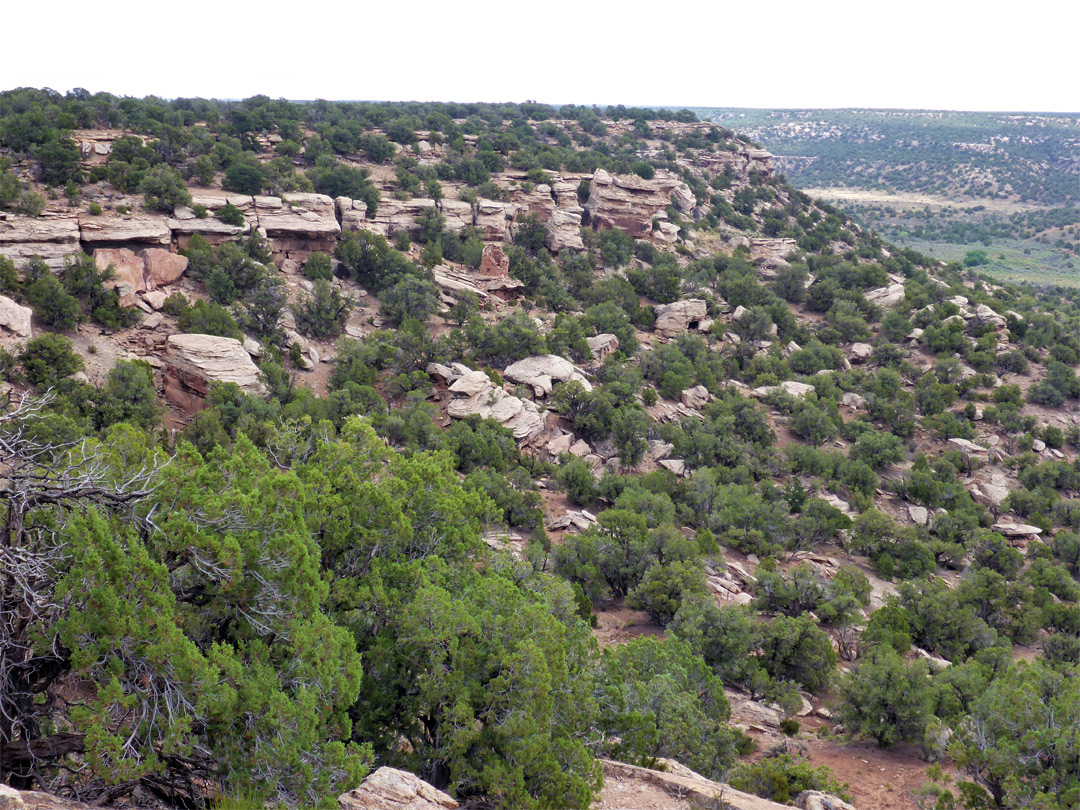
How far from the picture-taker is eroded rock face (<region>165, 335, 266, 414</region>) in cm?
2459

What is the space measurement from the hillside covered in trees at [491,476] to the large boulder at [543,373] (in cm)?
27

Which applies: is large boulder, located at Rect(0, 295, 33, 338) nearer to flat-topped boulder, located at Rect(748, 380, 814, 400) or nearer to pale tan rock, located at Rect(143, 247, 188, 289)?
pale tan rock, located at Rect(143, 247, 188, 289)

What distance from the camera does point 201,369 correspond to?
24.8 m

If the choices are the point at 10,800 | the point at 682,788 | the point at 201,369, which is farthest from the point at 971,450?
the point at 10,800

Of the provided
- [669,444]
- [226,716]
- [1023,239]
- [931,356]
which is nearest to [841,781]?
[226,716]

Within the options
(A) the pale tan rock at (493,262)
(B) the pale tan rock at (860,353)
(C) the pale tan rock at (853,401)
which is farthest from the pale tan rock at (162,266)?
(B) the pale tan rock at (860,353)

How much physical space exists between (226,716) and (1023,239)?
131 meters

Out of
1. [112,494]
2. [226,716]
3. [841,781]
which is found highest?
[112,494]

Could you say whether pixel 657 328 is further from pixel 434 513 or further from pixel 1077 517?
pixel 434 513

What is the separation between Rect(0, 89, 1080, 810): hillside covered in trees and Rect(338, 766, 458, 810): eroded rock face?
0.46 meters

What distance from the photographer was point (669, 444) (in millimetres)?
32531

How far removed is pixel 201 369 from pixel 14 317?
5896 mm

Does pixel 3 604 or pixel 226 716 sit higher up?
pixel 3 604

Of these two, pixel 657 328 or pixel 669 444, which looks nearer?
pixel 669 444
